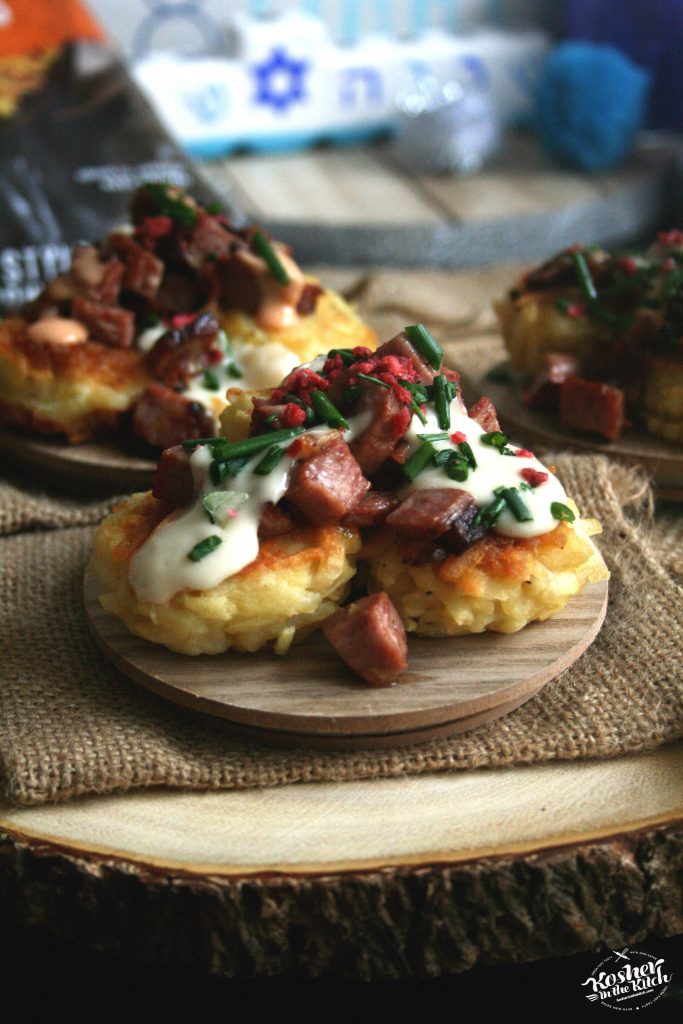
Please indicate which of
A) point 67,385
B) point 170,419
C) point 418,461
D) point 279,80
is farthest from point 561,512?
point 279,80

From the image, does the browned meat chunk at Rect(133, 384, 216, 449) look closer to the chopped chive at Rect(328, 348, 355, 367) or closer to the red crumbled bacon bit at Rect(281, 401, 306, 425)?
the chopped chive at Rect(328, 348, 355, 367)

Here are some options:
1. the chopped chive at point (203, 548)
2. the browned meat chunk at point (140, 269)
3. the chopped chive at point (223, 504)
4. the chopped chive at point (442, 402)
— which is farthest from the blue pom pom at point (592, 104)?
the chopped chive at point (203, 548)

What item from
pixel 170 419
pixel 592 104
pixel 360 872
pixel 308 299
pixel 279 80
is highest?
pixel 308 299

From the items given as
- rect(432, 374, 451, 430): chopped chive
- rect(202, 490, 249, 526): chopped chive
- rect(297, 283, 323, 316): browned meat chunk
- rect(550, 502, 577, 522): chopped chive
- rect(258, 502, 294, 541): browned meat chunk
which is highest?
rect(432, 374, 451, 430): chopped chive

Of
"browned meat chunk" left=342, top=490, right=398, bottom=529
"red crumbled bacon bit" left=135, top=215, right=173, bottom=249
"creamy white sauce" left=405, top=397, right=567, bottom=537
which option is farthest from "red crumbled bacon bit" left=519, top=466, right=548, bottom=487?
"red crumbled bacon bit" left=135, top=215, right=173, bottom=249

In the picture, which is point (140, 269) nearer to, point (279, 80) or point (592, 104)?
point (279, 80)

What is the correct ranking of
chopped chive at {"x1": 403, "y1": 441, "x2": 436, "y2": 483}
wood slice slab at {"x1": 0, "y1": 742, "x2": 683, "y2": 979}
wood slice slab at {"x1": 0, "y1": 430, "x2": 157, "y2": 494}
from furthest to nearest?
1. wood slice slab at {"x1": 0, "y1": 430, "x2": 157, "y2": 494}
2. chopped chive at {"x1": 403, "y1": 441, "x2": 436, "y2": 483}
3. wood slice slab at {"x1": 0, "y1": 742, "x2": 683, "y2": 979}

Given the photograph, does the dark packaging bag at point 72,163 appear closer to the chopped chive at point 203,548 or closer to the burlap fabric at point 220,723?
the burlap fabric at point 220,723
